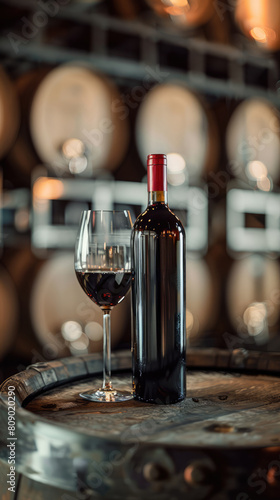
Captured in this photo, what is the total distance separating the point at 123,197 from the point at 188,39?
0.73m

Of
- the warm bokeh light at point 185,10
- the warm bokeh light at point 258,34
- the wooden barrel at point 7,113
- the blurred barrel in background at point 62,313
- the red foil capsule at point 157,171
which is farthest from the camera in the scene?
the warm bokeh light at point 258,34

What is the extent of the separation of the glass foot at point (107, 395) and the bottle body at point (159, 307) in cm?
4

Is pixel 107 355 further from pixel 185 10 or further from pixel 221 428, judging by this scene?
pixel 185 10

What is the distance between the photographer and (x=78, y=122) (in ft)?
6.31

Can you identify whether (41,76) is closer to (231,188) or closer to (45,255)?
(45,255)

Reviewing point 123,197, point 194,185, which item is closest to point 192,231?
point 194,185

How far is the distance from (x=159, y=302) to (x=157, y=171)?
0.57ft

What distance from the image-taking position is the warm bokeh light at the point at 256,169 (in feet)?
8.04

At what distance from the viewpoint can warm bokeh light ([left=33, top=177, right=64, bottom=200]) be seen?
71.4 inches

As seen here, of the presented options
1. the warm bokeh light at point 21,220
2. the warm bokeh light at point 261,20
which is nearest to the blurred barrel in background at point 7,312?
the warm bokeh light at point 21,220

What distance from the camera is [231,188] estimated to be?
92.9 inches

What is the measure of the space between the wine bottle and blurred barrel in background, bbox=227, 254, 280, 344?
1.64 m

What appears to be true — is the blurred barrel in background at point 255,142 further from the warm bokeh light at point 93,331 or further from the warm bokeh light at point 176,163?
the warm bokeh light at point 93,331

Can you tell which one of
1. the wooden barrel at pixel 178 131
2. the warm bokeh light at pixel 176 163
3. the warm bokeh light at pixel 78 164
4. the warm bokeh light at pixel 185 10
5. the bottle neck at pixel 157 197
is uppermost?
the warm bokeh light at pixel 185 10
